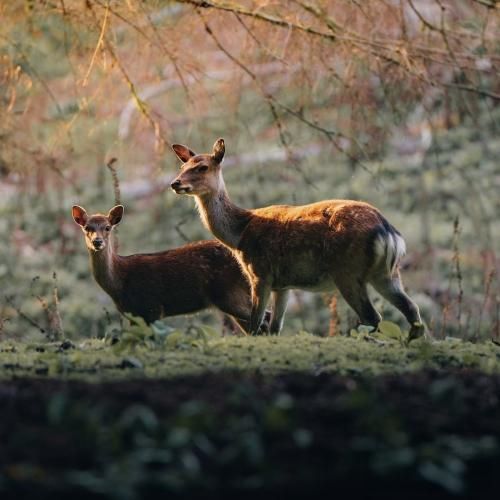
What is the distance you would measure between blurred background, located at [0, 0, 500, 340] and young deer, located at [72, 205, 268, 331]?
20.2 inches

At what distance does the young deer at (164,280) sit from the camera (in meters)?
9.17

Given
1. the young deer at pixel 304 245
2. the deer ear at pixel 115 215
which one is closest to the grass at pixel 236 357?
the young deer at pixel 304 245

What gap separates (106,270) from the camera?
360 inches

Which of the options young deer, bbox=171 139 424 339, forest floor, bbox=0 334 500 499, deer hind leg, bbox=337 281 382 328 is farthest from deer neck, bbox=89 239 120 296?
forest floor, bbox=0 334 500 499

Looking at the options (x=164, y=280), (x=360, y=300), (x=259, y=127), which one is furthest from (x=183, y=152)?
(x=259, y=127)

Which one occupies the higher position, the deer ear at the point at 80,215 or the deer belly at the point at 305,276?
the deer ear at the point at 80,215

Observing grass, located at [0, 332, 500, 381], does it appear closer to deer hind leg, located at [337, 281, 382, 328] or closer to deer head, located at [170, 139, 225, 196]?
deer hind leg, located at [337, 281, 382, 328]

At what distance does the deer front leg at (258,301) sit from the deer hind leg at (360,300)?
2.33ft

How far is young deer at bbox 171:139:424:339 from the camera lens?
8.31m

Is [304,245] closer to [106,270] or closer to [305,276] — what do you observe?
[305,276]

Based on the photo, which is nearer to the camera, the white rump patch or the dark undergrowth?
the dark undergrowth

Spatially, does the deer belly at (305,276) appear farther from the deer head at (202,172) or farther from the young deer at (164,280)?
the deer head at (202,172)

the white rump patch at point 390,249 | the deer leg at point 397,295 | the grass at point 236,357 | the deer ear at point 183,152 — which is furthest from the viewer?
the deer ear at point 183,152

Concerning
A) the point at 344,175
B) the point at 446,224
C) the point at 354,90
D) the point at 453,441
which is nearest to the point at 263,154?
the point at 344,175
